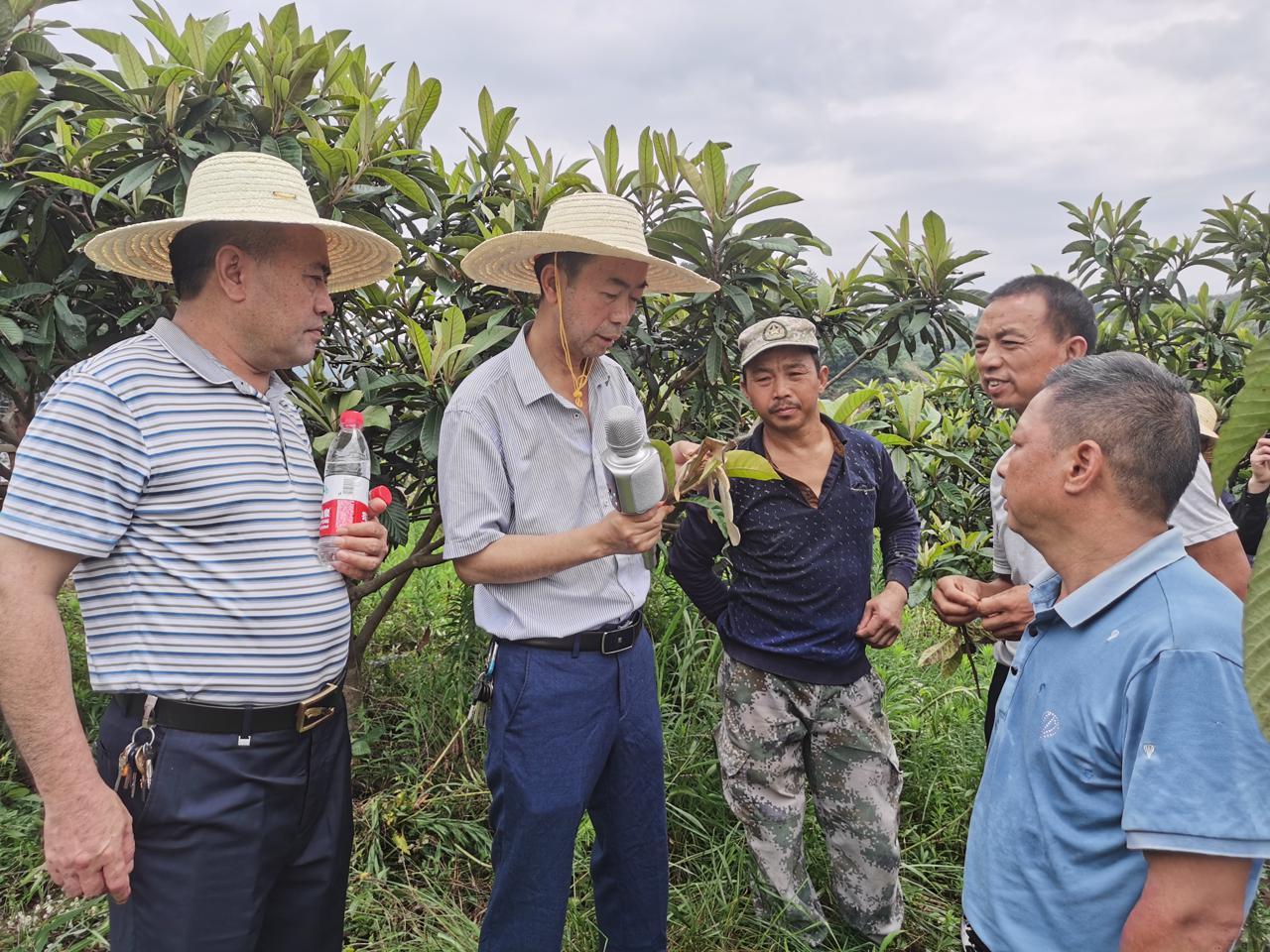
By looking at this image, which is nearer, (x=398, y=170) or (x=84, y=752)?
(x=84, y=752)

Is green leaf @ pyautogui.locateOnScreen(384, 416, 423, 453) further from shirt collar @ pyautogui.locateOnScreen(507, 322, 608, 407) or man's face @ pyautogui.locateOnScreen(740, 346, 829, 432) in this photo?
man's face @ pyautogui.locateOnScreen(740, 346, 829, 432)

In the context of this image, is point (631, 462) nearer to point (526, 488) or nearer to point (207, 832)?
point (526, 488)

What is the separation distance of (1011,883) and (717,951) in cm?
146

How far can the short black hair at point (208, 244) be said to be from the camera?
1783mm

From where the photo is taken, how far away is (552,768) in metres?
1.92

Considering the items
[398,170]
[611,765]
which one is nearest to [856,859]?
[611,765]

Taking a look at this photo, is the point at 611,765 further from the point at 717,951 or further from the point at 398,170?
the point at 398,170

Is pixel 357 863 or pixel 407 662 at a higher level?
pixel 407 662

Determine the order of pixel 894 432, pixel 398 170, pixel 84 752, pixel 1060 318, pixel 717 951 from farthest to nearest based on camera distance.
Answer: pixel 894 432
pixel 398 170
pixel 717 951
pixel 1060 318
pixel 84 752

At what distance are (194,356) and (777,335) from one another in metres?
1.64

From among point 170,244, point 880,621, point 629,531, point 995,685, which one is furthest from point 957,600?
point 170,244

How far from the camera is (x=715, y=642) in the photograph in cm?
365

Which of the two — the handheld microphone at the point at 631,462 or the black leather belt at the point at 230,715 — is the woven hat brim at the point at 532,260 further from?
the black leather belt at the point at 230,715

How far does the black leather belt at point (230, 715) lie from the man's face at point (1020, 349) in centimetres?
195
